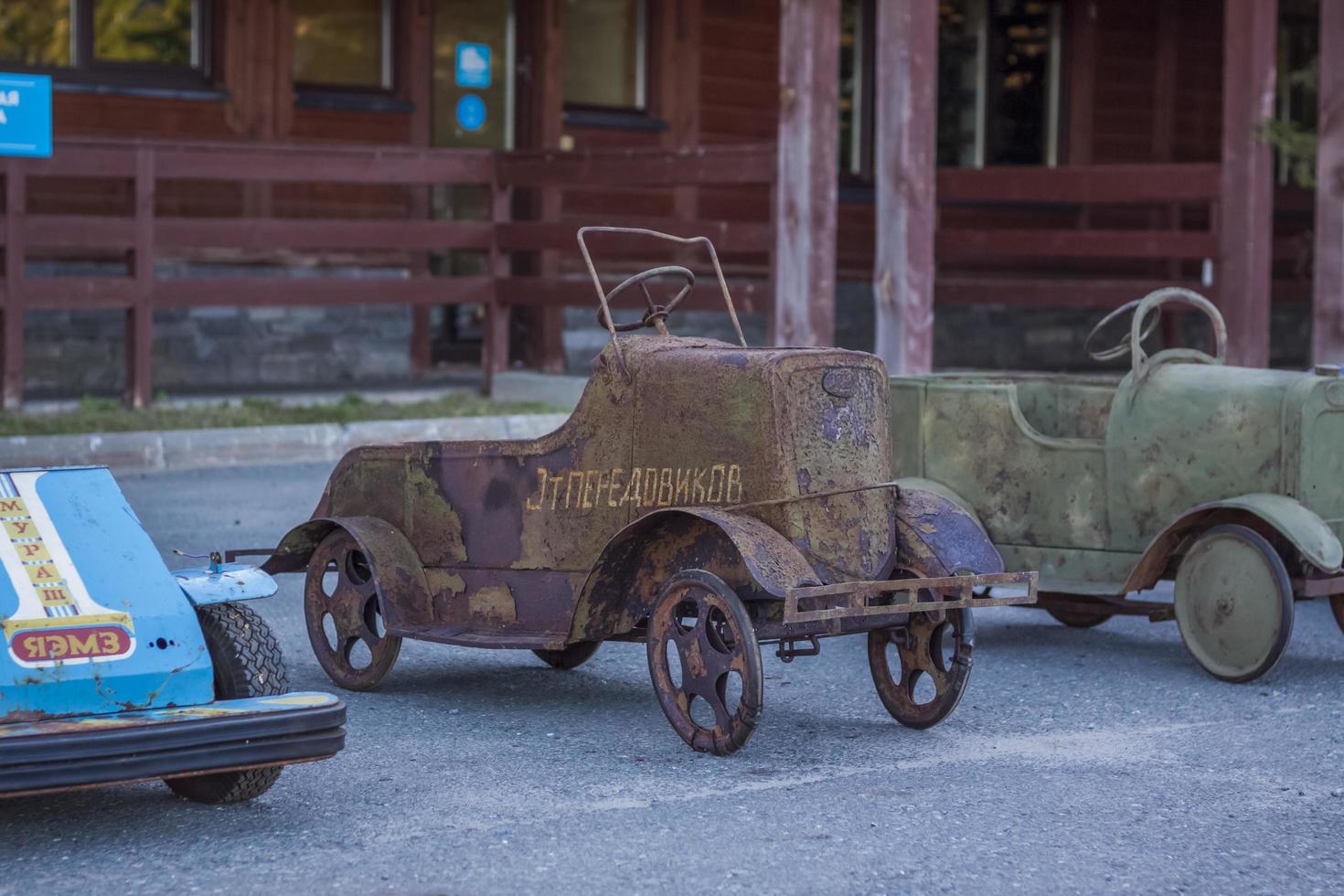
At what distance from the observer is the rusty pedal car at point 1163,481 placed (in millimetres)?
6969

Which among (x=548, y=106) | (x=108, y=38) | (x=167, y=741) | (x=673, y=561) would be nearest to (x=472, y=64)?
(x=548, y=106)

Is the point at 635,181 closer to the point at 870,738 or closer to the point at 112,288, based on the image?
the point at 112,288

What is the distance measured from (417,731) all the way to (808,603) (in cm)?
119

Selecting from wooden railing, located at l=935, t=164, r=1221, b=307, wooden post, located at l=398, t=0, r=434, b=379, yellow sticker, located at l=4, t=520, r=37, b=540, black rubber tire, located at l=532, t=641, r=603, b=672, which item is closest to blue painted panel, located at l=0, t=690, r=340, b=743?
yellow sticker, located at l=4, t=520, r=37, b=540

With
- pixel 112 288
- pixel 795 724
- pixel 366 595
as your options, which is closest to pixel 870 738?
pixel 795 724

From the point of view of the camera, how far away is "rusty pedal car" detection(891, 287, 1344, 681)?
22.9 feet

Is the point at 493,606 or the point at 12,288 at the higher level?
the point at 12,288

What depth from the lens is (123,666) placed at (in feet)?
15.8

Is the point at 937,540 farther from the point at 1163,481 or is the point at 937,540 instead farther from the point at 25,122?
the point at 25,122

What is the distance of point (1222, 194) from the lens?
13469 mm

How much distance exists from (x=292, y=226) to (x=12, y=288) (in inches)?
79.7

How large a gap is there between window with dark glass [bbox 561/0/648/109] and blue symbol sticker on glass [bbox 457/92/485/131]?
694mm

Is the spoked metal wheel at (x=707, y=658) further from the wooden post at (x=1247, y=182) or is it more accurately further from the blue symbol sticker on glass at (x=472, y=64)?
the blue symbol sticker on glass at (x=472, y=64)

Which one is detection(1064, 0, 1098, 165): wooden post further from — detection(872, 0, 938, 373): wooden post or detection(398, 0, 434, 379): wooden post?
detection(872, 0, 938, 373): wooden post
